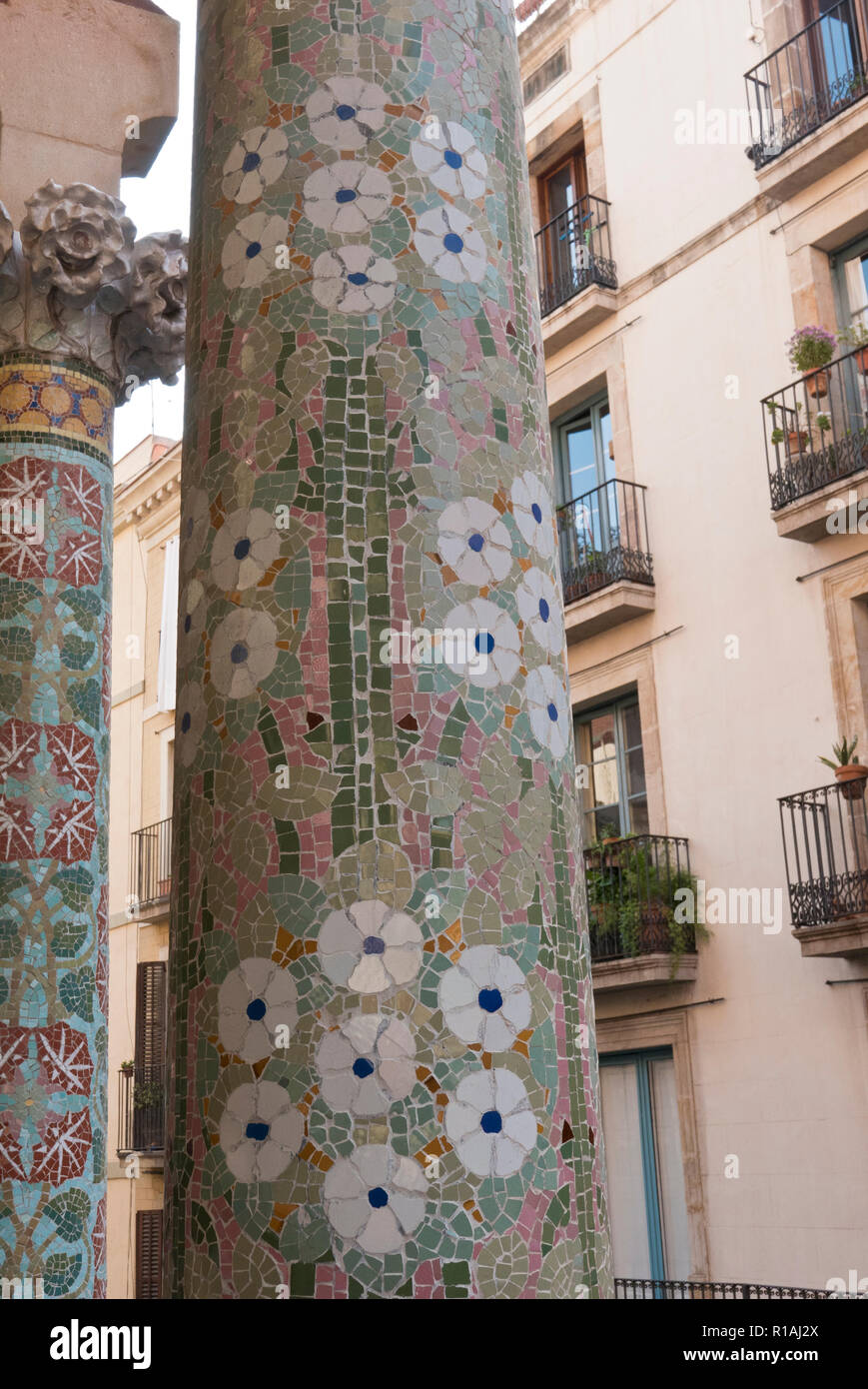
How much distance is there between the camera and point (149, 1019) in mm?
22078

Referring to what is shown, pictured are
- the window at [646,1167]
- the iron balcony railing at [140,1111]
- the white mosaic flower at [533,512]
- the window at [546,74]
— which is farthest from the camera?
the iron balcony railing at [140,1111]

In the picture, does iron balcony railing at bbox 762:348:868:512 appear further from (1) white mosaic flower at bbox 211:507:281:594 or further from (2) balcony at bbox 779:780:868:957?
(1) white mosaic flower at bbox 211:507:281:594

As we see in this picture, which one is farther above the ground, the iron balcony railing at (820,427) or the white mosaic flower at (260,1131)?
the iron balcony railing at (820,427)

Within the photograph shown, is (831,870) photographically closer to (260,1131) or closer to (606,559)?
(606,559)

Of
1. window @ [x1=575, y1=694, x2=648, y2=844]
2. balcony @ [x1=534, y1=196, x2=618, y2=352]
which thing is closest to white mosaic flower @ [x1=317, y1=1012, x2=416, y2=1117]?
window @ [x1=575, y1=694, x2=648, y2=844]

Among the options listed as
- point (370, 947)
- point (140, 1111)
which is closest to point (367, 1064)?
point (370, 947)

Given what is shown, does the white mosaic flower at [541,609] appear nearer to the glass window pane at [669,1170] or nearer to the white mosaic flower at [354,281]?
the white mosaic flower at [354,281]

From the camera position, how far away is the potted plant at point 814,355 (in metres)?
13.9

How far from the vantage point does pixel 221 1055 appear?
5.19ft

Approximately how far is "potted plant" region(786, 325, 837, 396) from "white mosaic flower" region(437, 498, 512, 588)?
12746 mm

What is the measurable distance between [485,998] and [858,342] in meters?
13.3

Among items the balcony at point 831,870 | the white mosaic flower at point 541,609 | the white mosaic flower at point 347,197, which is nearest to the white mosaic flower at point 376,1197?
the white mosaic flower at point 541,609

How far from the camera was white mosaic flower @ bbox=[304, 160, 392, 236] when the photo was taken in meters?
1.80

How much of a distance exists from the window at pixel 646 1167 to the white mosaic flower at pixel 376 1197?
43.5 ft
